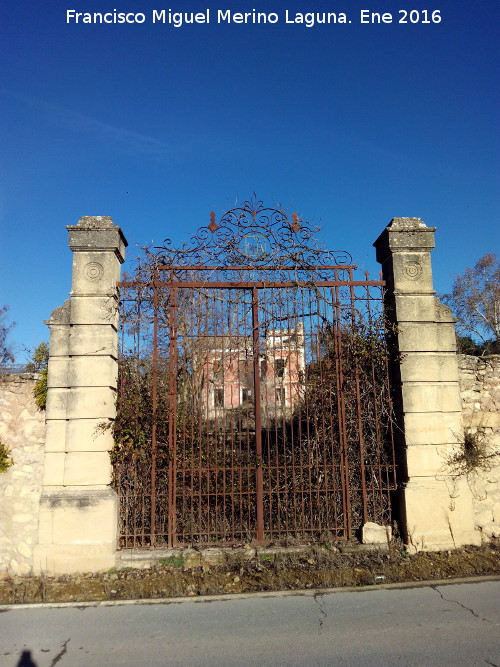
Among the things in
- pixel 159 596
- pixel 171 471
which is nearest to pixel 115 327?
pixel 171 471

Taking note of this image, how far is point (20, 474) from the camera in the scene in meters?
6.18

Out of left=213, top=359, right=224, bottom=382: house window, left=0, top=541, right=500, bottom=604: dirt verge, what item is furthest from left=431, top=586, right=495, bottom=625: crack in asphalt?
left=213, top=359, right=224, bottom=382: house window

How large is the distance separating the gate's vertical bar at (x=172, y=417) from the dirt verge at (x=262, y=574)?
0.45m

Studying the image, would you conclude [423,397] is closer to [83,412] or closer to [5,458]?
[83,412]

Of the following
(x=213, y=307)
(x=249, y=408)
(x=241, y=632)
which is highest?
(x=213, y=307)

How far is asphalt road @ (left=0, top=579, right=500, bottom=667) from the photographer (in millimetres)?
3883

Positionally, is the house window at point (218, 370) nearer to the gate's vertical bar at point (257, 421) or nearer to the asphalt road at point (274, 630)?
the gate's vertical bar at point (257, 421)

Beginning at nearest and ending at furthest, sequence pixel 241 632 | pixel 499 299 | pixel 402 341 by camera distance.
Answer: pixel 241 632, pixel 402 341, pixel 499 299

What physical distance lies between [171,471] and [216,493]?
64cm

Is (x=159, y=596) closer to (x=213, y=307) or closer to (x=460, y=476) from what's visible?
(x=213, y=307)

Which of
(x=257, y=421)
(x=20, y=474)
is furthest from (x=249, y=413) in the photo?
(x=20, y=474)

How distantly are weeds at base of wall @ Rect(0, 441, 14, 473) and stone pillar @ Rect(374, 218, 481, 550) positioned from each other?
4989 mm

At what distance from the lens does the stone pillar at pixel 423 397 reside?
20.6 feet

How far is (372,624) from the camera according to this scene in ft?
14.5
